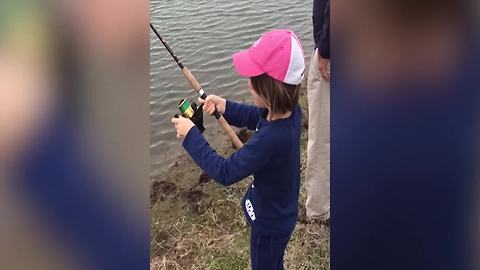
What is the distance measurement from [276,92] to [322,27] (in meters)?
0.71

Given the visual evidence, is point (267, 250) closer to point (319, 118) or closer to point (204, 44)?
point (319, 118)

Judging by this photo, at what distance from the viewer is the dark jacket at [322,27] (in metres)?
2.42

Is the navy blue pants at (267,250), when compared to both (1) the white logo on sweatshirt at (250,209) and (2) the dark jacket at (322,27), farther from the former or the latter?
(2) the dark jacket at (322,27)

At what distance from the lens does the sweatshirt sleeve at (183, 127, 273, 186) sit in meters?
2.01

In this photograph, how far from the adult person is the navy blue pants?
719 mm

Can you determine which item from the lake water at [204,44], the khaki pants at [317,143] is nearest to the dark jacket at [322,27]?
the khaki pants at [317,143]

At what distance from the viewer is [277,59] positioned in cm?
199

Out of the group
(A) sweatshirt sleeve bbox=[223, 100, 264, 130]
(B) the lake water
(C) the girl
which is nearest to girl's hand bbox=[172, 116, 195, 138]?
(C) the girl

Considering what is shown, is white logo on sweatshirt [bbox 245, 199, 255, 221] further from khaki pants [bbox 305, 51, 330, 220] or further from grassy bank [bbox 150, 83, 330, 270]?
grassy bank [bbox 150, 83, 330, 270]

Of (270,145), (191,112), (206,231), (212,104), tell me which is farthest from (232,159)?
(206,231)

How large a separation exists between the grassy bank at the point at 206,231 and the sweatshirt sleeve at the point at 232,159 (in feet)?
3.65
